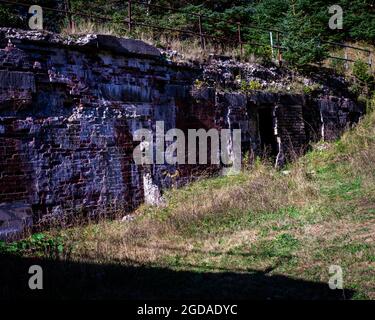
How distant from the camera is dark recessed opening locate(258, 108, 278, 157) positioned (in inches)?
509

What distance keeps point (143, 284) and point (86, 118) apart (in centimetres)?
462

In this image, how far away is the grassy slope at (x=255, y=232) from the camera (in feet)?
19.3

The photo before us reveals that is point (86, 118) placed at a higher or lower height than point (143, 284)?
higher

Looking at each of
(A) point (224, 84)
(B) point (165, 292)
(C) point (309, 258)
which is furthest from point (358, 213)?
(A) point (224, 84)

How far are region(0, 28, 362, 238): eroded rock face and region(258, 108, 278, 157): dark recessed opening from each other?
1268 mm

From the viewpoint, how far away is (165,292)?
5109 mm

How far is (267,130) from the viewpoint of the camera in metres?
13.2

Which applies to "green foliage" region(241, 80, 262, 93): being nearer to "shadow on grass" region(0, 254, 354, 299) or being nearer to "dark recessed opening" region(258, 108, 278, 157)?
"dark recessed opening" region(258, 108, 278, 157)

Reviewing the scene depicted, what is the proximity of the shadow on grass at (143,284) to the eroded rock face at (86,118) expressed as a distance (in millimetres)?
2443

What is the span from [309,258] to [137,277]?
7.56ft

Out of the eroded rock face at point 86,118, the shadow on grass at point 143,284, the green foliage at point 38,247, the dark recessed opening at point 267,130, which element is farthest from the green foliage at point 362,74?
the green foliage at point 38,247

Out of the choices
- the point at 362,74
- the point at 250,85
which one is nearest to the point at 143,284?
the point at 250,85

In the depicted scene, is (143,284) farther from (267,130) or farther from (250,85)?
(267,130)

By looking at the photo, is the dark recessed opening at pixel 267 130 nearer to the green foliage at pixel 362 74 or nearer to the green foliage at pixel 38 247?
the green foliage at pixel 362 74
